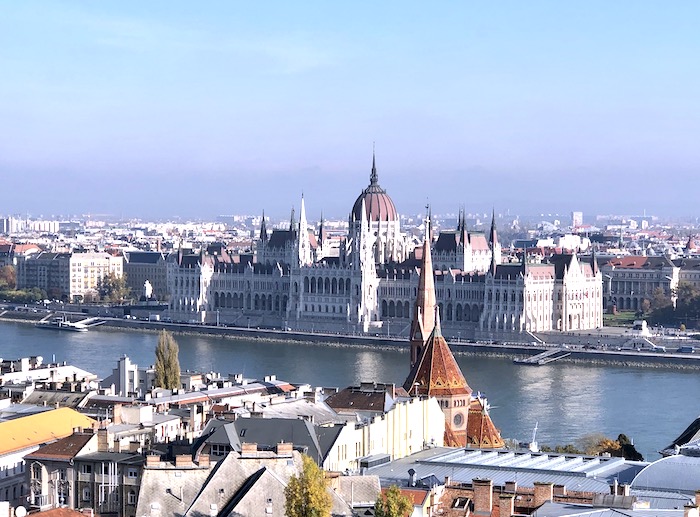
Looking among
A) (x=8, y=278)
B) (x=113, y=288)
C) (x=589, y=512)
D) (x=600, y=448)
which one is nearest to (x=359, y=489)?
(x=589, y=512)

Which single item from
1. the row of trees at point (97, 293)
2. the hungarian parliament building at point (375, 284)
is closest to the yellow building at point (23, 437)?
the hungarian parliament building at point (375, 284)

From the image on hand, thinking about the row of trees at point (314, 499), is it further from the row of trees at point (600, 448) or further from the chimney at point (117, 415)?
the row of trees at point (600, 448)

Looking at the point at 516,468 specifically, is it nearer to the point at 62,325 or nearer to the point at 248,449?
the point at 248,449

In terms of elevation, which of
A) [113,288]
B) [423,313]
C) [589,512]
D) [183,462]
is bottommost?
[589,512]

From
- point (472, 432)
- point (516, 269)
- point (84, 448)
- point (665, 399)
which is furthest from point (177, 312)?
point (84, 448)

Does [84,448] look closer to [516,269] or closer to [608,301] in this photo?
[516,269]

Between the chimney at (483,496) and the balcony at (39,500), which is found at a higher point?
the chimney at (483,496)

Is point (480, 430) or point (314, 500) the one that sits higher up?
point (314, 500)
